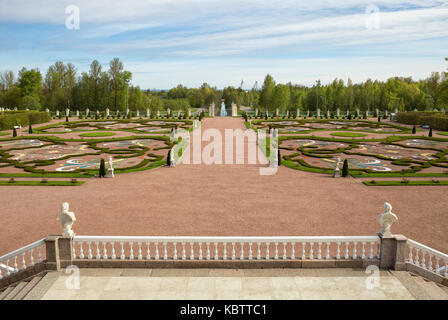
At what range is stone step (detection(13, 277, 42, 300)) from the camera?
9.41m

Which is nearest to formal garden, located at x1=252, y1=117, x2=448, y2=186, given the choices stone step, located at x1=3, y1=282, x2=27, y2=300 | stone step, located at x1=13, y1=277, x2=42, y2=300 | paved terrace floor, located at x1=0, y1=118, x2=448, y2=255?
paved terrace floor, located at x1=0, y1=118, x2=448, y2=255

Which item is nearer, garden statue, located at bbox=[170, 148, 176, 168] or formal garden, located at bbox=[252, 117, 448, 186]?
formal garden, located at bbox=[252, 117, 448, 186]

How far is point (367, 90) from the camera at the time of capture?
4023 inches

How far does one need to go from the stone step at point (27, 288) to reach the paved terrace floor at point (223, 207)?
3.02 meters

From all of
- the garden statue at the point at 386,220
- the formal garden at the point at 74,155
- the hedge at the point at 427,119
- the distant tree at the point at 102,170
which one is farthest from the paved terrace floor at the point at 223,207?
the hedge at the point at 427,119

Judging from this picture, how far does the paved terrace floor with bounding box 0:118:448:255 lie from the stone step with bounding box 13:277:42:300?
302 centimetres

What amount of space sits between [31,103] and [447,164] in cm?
8086

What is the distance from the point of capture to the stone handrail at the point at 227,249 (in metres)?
10.8

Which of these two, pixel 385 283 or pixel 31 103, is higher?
pixel 31 103

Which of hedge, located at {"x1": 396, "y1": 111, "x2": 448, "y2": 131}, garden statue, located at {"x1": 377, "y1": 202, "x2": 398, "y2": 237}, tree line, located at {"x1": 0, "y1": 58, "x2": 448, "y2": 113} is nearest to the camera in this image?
garden statue, located at {"x1": 377, "y1": 202, "x2": 398, "y2": 237}

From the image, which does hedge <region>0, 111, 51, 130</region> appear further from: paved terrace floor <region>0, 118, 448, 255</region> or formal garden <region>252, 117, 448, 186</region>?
formal garden <region>252, 117, 448, 186</region>
